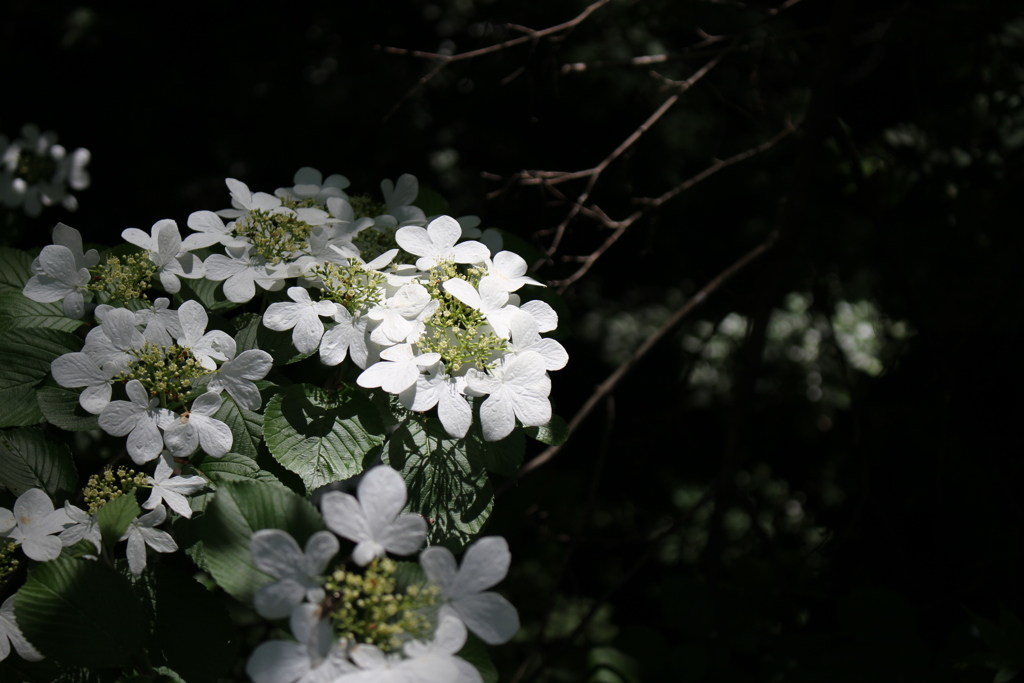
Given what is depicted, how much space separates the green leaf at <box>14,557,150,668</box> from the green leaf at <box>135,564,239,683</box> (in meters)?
0.04

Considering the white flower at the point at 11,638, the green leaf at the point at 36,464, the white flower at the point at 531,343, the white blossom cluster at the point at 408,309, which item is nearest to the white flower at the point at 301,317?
the white blossom cluster at the point at 408,309

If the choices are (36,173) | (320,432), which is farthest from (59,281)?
(36,173)

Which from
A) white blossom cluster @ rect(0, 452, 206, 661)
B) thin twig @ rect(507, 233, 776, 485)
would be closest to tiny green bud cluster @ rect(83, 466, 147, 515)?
white blossom cluster @ rect(0, 452, 206, 661)

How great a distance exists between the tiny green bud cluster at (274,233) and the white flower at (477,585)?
1.48 ft

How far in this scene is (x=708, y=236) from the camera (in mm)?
2877

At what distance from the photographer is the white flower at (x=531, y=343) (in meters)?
0.76

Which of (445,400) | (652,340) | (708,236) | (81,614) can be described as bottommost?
(708,236)

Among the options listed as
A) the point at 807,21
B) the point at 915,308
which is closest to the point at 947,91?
the point at 807,21

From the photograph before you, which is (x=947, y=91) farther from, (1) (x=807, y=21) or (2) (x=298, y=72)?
(2) (x=298, y=72)

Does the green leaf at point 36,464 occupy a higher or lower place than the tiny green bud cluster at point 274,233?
lower

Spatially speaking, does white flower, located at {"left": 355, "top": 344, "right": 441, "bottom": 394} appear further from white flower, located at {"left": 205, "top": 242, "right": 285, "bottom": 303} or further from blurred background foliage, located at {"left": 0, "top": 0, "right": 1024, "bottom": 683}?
blurred background foliage, located at {"left": 0, "top": 0, "right": 1024, "bottom": 683}

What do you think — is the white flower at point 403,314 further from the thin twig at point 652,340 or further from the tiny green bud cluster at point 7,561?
the thin twig at point 652,340

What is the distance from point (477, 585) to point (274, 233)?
53cm

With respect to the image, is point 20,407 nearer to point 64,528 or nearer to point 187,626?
point 64,528
